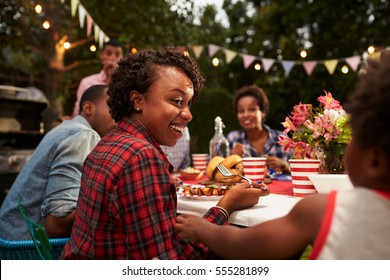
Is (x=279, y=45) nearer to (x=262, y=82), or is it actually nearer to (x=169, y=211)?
(x=262, y=82)

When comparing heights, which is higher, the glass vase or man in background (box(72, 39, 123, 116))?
man in background (box(72, 39, 123, 116))

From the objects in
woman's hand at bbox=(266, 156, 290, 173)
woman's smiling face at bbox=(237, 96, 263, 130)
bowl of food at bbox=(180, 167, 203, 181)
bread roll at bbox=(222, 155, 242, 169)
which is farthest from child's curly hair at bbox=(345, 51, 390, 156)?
woman's smiling face at bbox=(237, 96, 263, 130)

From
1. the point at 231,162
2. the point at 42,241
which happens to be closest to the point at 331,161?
the point at 231,162

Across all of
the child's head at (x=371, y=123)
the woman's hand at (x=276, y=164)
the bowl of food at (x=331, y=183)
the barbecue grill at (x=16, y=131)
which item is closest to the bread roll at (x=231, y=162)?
the woman's hand at (x=276, y=164)

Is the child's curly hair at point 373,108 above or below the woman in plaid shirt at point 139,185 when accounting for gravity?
above

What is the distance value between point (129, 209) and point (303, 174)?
3.43 ft

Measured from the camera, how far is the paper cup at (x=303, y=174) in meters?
2.13

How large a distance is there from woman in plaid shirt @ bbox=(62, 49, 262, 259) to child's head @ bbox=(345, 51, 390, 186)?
619 mm

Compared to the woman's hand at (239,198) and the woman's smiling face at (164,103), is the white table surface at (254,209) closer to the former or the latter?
the woman's hand at (239,198)

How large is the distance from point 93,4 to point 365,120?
830 centimetres

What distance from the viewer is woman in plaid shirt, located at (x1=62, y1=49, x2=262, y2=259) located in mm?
1367

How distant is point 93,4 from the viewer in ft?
27.9

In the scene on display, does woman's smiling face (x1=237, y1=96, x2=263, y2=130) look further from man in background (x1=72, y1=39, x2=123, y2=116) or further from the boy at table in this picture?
the boy at table

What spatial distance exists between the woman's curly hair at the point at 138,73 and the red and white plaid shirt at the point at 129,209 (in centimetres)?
29
